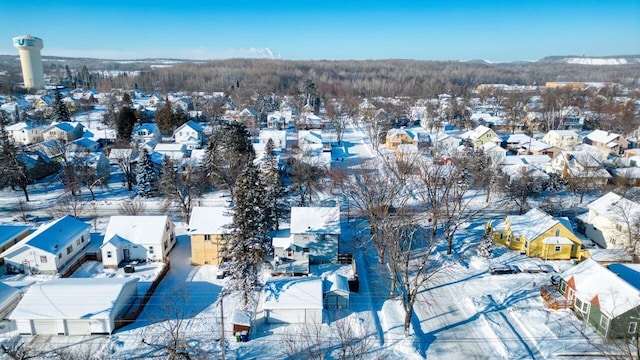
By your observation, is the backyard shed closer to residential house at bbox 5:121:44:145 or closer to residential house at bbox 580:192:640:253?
residential house at bbox 580:192:640:253

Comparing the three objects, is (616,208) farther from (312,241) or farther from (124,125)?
(124,125)

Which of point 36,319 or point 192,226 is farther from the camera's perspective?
point 192,226

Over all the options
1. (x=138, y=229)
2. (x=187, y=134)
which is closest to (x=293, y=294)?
(x=138, y=229)

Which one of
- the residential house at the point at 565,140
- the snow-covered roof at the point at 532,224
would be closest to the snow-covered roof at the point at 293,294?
the snow-covered roof at the point at 532,224

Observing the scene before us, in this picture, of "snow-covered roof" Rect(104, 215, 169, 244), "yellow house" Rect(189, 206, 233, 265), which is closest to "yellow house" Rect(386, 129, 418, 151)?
"yellow house" Rect(189, 206, 233, 265)

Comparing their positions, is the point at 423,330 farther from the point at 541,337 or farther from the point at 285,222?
the point at 285,222

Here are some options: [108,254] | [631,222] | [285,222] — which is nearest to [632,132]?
[631,222]
